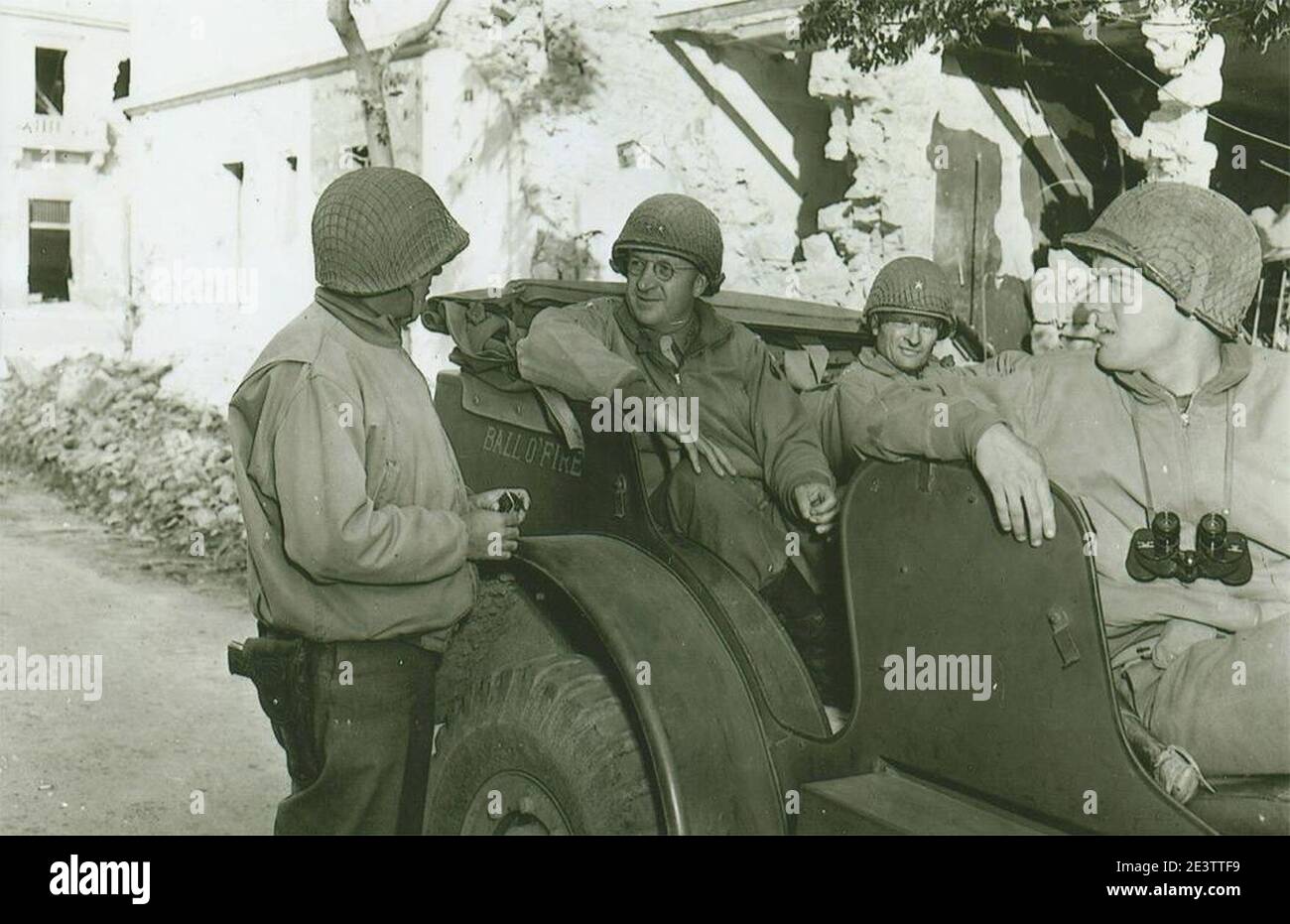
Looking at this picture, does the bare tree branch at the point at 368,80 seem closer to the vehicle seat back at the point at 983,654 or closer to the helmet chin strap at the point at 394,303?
the helmet chin strap at the point at 394,303

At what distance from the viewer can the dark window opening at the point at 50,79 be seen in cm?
2122

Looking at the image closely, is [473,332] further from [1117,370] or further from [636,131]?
[636,131]

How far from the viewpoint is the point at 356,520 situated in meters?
2.73

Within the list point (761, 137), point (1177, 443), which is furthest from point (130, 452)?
point (1177, 443)

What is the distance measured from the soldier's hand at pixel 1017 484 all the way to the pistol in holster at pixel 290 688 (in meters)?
1.45

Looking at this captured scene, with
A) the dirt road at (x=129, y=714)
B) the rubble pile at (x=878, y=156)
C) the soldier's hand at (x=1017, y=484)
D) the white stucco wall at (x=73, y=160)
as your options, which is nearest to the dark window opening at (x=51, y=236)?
the white stucco wall at (x=73, y=160)

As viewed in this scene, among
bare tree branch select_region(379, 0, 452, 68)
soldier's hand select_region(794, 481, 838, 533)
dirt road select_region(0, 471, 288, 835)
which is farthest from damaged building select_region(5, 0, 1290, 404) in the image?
soldier's hand select_region(794, 481, 838, 533)

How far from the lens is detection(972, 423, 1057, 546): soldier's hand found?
7.63 feet

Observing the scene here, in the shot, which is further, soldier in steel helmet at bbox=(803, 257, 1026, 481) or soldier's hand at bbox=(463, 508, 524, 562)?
soldier in steel helmet at bbox=(803, 257, 1026, 481)

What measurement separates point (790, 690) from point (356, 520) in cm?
97

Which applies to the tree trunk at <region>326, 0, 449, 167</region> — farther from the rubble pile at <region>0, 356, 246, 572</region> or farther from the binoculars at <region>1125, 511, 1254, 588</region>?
the binoculars at <region>1125, 511, 1254, 588</region>

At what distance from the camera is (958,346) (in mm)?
5656

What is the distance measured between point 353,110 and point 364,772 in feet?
35.4

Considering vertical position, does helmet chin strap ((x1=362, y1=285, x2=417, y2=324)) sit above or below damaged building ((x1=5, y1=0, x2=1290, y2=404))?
below
